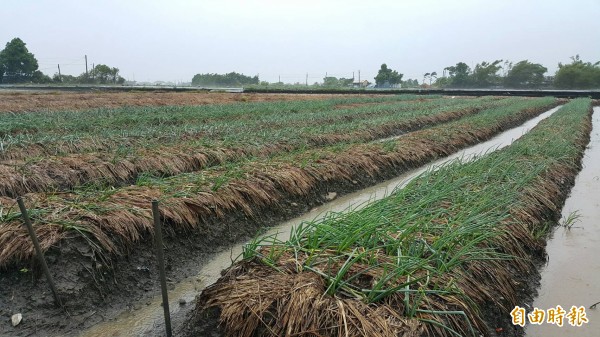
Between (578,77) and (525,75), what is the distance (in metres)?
6.90

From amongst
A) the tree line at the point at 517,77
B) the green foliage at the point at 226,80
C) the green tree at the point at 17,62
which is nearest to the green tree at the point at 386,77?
the tree line at the point at 517,77

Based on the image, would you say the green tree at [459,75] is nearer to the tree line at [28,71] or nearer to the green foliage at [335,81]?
the green foliage at [335,81]

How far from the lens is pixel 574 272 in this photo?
3754 mm

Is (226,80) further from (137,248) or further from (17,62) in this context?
(137,248)

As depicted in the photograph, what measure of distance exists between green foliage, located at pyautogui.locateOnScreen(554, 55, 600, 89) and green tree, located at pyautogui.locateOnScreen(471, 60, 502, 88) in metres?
Result: 7.63

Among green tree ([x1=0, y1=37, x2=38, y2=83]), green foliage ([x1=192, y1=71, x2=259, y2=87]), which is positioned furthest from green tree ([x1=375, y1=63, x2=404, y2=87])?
green tree ([x1=0, y1=37, x2=38, y2=83])

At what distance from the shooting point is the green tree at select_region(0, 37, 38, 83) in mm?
53969

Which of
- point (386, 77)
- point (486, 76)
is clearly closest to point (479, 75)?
point (486, 76)

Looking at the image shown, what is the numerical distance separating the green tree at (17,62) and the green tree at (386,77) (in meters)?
49.9

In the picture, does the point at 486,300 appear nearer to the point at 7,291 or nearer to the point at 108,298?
the point at 108,298

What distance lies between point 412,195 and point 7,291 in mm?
3603

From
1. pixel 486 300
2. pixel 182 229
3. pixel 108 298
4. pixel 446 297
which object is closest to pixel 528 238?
pixel 486 300

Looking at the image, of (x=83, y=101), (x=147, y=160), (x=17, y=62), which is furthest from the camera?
(x=17, y=62)

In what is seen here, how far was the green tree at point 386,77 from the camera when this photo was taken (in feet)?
217
